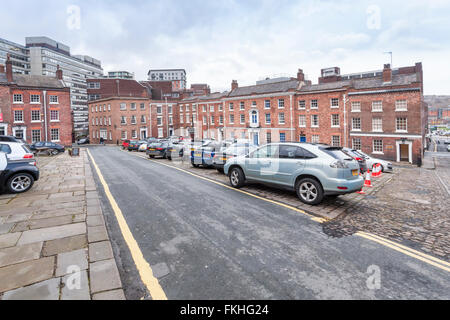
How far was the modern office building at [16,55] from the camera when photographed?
3588 inches

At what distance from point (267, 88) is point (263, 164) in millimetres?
37305

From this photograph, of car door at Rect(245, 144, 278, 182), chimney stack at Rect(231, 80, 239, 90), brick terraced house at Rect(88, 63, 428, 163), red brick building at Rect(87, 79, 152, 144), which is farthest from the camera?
red brick building at Rect(87, 79, 152, 144)

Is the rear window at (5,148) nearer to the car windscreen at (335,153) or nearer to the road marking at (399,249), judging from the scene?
the car windscreen at (335,153)

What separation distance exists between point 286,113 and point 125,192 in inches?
1352

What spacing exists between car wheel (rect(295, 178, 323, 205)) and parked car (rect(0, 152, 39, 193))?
910cm

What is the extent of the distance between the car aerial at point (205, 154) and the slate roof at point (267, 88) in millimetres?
28175

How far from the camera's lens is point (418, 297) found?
3209 mm

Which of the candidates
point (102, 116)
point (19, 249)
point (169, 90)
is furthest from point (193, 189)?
point (169, 90)

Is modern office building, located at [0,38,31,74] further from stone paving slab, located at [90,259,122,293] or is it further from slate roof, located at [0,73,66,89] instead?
stone paving slab, located at [90,259,122,293]

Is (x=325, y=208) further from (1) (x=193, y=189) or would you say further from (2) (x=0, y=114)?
(2) (x=0, y=114)

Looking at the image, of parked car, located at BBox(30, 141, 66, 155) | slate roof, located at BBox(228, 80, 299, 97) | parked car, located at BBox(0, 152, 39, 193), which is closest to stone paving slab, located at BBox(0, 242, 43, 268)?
parked car, located at BBox(0, 152, 39, 193)

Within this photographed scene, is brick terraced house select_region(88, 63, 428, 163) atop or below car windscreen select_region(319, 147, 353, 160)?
atop

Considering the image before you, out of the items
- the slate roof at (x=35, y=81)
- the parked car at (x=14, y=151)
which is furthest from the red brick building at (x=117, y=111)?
the parked car at (x=14, y=151)

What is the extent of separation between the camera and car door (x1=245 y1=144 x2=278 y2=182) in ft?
27.2
